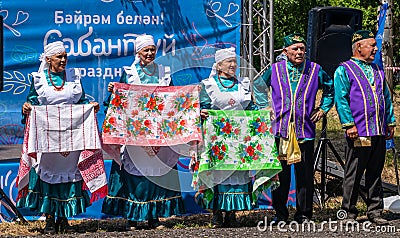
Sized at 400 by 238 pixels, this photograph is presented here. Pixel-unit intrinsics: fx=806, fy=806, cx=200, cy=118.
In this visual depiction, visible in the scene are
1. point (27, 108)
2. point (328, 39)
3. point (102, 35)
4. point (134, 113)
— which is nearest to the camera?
point (27, 108)

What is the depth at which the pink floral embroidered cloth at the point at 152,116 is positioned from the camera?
22.6ft

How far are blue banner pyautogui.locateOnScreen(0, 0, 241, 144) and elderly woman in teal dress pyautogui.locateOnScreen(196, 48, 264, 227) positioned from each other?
785mm

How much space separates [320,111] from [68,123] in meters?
2.24

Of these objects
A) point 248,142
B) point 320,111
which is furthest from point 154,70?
point 320,111

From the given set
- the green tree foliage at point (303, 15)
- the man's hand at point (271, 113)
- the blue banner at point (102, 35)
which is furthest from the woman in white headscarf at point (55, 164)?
the green tree foliage at point (303, 15)

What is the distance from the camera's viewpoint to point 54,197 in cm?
698

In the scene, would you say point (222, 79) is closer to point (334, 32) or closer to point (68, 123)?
point (68, 123)

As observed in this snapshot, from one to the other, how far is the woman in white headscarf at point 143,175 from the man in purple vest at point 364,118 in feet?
5.07

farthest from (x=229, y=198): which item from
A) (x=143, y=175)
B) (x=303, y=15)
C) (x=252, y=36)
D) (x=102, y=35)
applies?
(x=303, y=15)

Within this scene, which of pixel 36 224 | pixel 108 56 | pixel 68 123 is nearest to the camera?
pixel 68 123

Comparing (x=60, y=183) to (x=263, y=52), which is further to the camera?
(x=263, y=52)

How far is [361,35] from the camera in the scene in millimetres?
7195

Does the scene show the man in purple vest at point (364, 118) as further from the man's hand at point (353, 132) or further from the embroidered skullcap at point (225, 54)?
the embroidered skullcap at point (225, 54)

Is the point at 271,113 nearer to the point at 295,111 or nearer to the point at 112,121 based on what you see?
the point at 295,111
